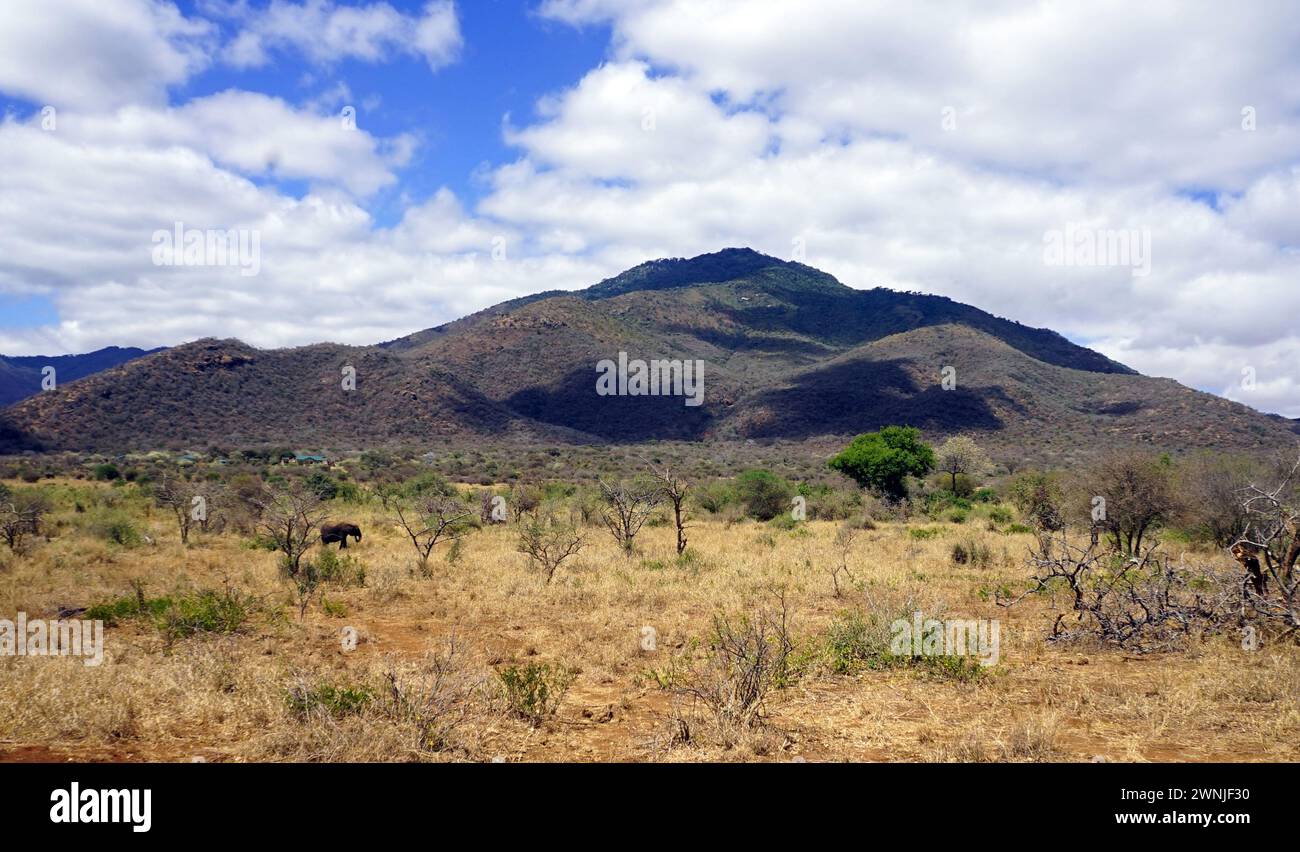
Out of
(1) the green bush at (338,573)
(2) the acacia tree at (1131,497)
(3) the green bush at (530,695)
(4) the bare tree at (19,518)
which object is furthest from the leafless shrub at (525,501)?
(3) the green bush at (530,695)

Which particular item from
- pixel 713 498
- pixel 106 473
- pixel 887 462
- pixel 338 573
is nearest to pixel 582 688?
pixel 338 573

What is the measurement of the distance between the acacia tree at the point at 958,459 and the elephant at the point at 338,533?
27896mm

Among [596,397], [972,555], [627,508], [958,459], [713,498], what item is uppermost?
[596,397]

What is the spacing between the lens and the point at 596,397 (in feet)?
236

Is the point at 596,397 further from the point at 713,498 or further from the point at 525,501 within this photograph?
the point at 525,501

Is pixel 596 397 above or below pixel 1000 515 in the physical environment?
above

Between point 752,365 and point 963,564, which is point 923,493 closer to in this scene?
point 963,564

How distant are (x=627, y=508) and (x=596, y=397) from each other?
5137 centimetres

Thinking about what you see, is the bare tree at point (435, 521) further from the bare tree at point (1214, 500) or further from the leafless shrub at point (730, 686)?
the bare tree at point (1214, 500)

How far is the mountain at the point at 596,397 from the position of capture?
54.1 meters
